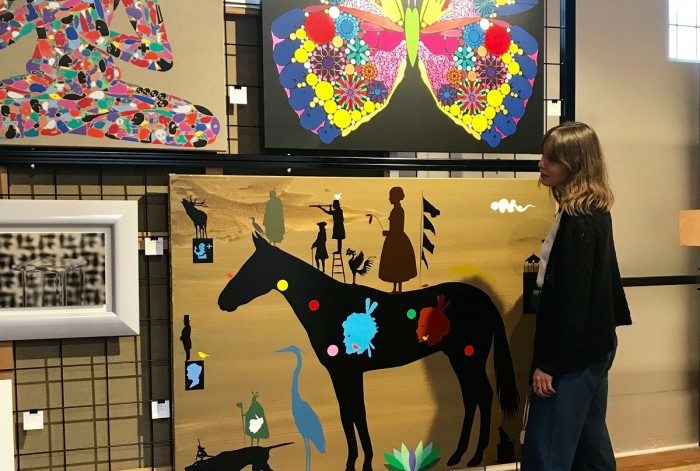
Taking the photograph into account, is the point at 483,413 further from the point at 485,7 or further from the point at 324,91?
the point at 485,7

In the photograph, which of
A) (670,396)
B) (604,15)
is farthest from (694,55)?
(670,396)

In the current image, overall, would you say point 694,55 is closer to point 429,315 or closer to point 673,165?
point 673,165

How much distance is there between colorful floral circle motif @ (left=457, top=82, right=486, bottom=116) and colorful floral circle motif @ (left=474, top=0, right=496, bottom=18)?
23 centimetres

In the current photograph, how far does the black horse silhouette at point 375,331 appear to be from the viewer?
5.94 ft

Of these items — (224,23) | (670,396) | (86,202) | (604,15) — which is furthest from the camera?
(670,396)

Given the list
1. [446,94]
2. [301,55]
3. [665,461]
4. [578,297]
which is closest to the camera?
[578,297]

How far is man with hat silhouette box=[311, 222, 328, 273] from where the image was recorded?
184 cm

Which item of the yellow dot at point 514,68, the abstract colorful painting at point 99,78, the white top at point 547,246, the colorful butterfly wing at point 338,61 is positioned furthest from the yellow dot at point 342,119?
the white top at point 547,246

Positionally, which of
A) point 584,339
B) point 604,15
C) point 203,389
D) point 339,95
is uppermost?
point 604,15

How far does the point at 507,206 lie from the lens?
2002 millimetres

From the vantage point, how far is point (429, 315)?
1.93 m

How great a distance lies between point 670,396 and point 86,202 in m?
2.42

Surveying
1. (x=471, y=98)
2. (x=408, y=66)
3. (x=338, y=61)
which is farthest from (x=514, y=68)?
(x=338, y=61)

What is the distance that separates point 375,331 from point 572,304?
596 millimetres
